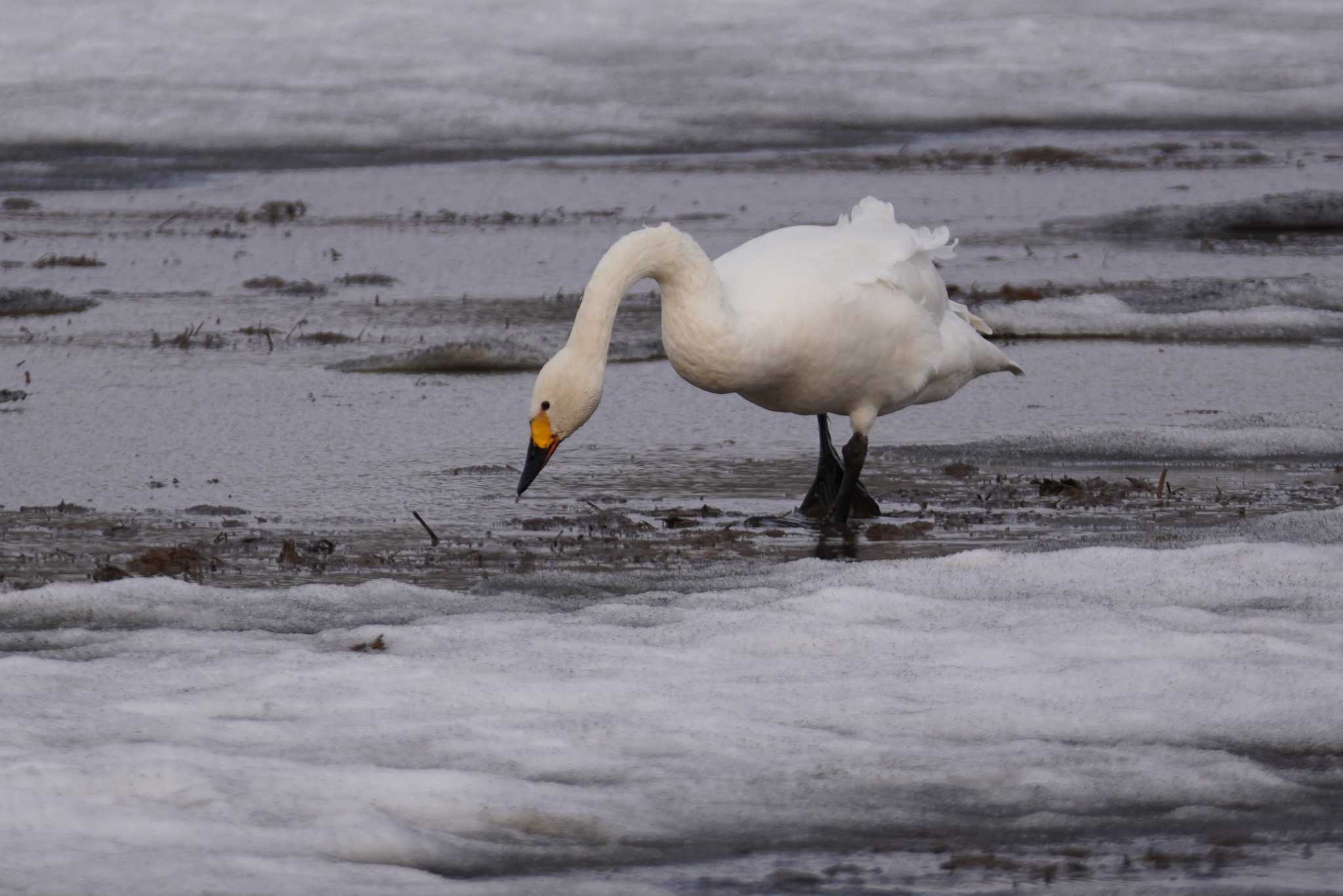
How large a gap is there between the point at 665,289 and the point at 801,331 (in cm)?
49

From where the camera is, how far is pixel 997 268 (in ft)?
40.9

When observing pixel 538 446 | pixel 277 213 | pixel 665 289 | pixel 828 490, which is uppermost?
pixel 277 213

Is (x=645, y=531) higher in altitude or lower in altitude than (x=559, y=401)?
lower

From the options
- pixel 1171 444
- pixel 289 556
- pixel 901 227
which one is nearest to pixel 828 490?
pixel 901 227

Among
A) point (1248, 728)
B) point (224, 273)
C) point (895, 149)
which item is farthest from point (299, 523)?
point (895, 149)

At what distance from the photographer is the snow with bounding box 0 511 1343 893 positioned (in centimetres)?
374

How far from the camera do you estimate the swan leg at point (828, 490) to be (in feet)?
23.0

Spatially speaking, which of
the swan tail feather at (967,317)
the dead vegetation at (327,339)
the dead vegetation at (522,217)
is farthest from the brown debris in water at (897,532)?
the dead vegetation at (522,217)

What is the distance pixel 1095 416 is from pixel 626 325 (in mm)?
3136

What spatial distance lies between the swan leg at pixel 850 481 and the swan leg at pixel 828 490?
0.01m

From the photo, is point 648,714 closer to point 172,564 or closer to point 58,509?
point 172,564

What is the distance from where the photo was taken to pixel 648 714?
14.5 feet

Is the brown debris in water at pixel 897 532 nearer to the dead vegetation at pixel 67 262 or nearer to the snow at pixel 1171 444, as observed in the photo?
the snow at pixel 1171 444

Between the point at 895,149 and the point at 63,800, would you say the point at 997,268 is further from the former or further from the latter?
the point at 63,800
